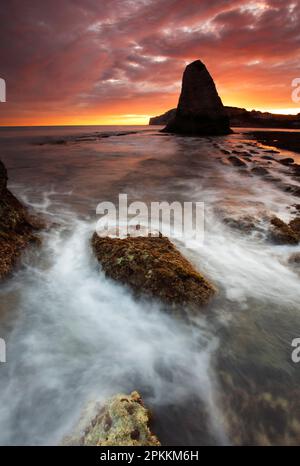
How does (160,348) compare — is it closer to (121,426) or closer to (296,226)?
(121,426)

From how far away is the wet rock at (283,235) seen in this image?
17.1 feet

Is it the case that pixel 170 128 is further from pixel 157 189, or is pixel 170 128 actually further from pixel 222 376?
pixel 222 376

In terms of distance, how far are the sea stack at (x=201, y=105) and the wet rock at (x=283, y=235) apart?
44.9 metres

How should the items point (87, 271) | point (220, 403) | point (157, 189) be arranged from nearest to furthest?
point (220, 403), point (87, 271), point (157, 189)

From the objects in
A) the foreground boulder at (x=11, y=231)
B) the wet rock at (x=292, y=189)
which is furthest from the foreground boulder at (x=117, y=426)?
the wet rock at (x=292, y=189)

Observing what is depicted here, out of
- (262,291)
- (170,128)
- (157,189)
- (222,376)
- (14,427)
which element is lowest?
(14,427)

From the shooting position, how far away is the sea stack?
45969 mm

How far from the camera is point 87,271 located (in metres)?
4.29

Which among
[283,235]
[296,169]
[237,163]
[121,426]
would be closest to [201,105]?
[237,163]

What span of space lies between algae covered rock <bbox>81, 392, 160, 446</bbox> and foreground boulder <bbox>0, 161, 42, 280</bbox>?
2568mm

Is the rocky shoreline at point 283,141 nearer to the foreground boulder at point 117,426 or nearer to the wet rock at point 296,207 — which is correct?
the wet rock at point 296,207

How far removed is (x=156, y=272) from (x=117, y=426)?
1.77 m

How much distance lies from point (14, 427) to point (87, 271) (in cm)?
226

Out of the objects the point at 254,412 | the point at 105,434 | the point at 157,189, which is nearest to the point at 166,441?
the point at 105,434
